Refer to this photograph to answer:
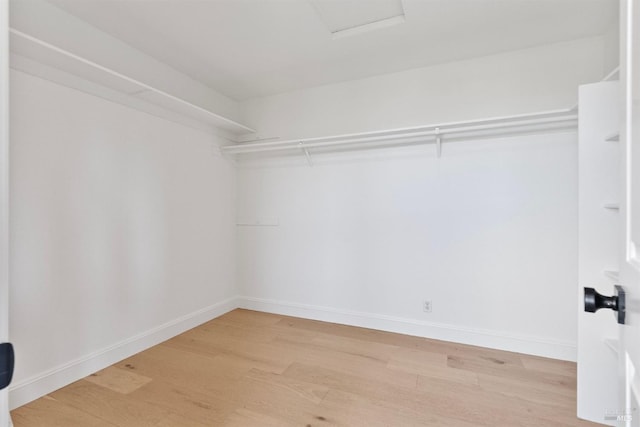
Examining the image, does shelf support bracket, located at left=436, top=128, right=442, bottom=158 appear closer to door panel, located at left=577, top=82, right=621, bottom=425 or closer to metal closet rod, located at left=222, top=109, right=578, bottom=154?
metal closet rod, located at left=222, top=109, right=578, bottom=154

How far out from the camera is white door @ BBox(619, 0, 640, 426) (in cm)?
52

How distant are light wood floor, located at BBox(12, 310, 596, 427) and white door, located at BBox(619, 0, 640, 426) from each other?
48.3 inches

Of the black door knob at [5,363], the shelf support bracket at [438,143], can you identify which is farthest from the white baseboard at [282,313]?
the black door knob at [5,363]

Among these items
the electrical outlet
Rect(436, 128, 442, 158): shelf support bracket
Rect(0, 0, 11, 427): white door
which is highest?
Rect(436, 128, 442, 158): shelf support bracket

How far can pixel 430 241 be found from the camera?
257 cm

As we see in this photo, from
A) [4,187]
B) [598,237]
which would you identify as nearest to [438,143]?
[598,237]

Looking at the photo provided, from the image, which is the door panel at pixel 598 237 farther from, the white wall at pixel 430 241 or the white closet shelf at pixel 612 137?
the white wall at pixel 430 241

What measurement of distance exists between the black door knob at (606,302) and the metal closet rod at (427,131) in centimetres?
183

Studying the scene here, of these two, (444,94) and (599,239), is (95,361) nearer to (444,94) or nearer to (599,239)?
(599,239)

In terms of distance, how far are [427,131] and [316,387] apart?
212cm

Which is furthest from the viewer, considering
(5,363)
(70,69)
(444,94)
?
(444,94)

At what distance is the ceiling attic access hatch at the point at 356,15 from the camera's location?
185 centimetres

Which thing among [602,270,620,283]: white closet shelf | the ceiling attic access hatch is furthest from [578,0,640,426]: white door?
the ceiling attic access hatch

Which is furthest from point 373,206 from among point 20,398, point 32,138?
point 20,398
